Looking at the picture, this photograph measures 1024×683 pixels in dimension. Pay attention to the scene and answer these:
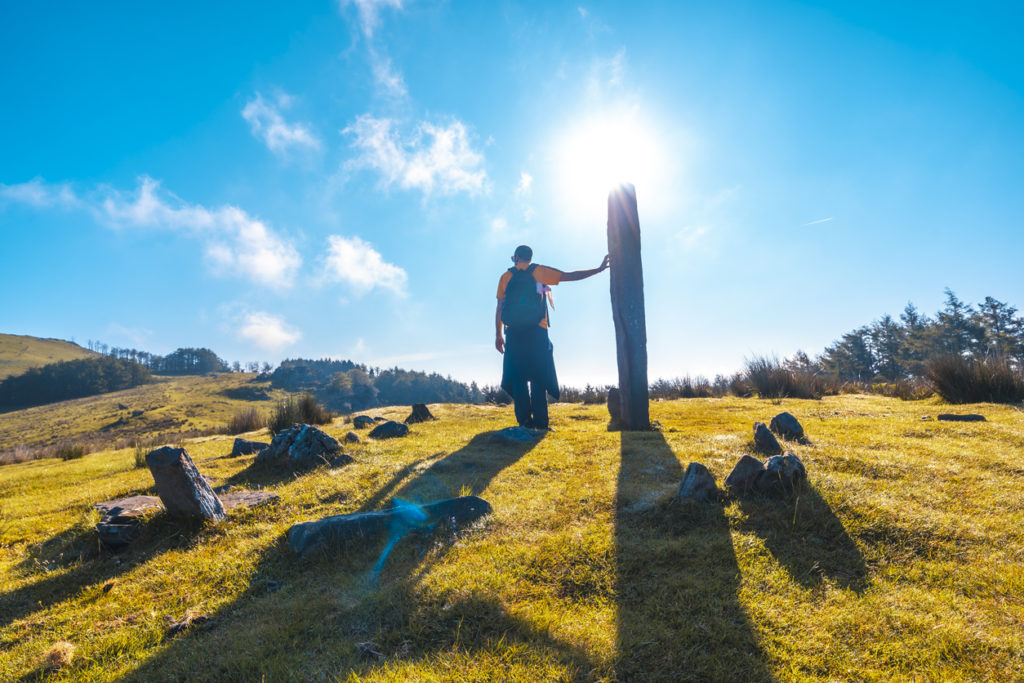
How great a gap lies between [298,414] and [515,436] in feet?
24.0

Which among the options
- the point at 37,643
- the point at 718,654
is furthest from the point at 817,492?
the point at 37,643

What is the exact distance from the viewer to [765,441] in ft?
17.6

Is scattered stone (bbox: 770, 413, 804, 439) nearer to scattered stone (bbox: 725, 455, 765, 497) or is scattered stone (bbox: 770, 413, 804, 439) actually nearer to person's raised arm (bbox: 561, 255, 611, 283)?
scattered stone (bbox: 725, 455, 765, 497)

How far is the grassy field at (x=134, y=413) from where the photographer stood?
5484 cm

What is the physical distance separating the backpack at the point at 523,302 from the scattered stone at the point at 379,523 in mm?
4684

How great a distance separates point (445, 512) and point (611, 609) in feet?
5.83

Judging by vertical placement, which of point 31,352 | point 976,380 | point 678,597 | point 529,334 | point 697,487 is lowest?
point 678,597

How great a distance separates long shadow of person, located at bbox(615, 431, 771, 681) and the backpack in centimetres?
461

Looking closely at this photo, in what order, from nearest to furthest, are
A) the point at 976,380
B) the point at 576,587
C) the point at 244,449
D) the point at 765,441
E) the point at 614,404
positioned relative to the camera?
the point at 576,587
the point at 765,441
the point at 244,449
the point at 976,380
the point at 614,404

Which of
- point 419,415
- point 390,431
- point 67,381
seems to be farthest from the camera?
point 67,381

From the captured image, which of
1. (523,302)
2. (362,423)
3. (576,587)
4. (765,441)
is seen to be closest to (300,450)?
(362,423)

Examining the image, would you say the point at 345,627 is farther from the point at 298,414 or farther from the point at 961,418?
the point at 298,414

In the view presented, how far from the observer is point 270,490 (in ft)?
16.2

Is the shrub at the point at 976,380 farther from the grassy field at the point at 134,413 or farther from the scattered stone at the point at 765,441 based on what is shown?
the grassy field at the point at 134,413
